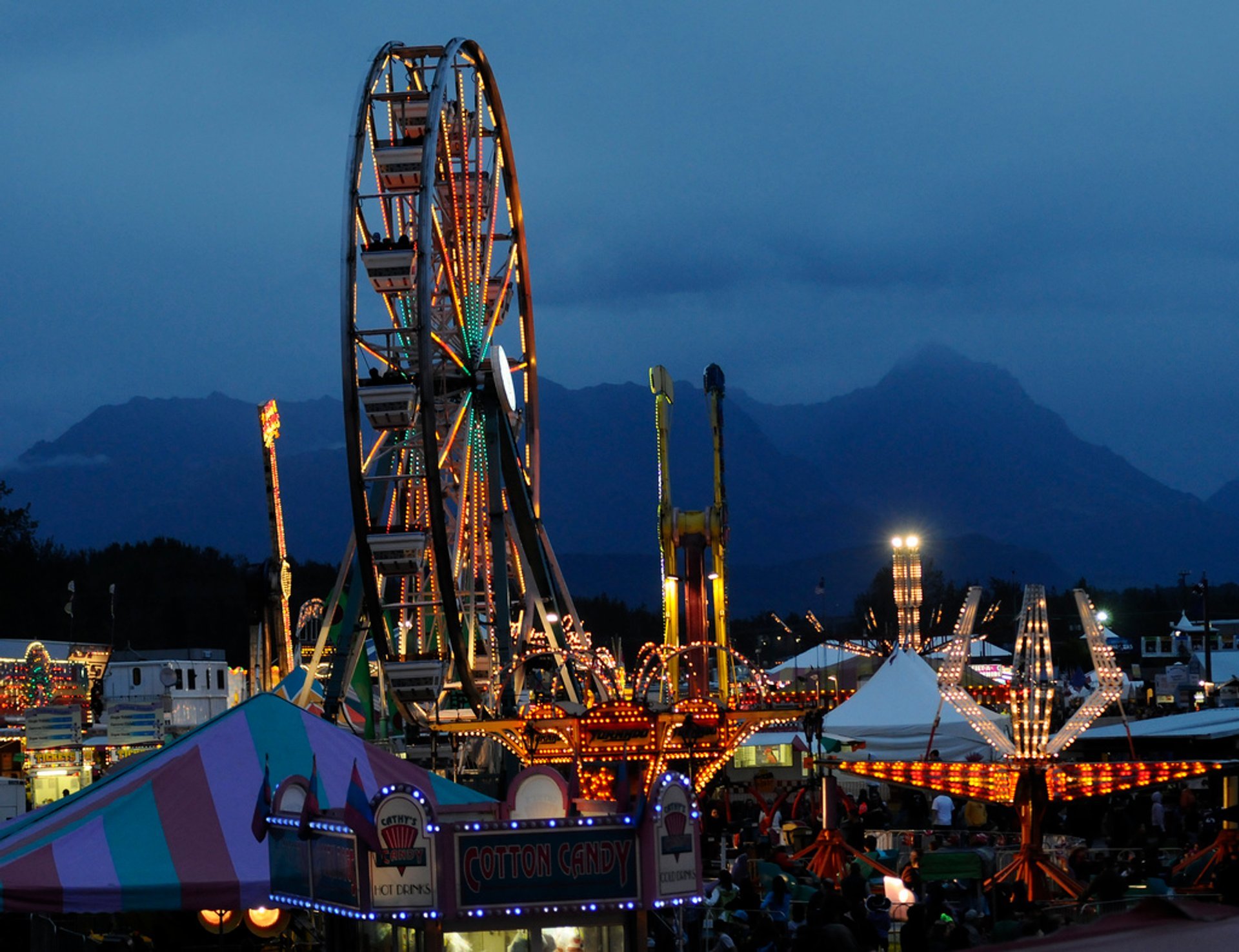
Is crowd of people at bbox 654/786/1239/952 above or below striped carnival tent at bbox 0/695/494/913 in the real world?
below

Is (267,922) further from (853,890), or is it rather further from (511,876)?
(853,890)

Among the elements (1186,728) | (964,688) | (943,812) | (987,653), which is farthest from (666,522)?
(987,653)

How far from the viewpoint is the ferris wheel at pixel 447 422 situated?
24781mm

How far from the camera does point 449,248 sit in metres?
27.6

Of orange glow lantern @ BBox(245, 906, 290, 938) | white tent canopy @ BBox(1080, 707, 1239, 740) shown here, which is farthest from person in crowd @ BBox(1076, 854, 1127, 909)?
white tent canopy @ BBox(1080, 707, 1239, 740)

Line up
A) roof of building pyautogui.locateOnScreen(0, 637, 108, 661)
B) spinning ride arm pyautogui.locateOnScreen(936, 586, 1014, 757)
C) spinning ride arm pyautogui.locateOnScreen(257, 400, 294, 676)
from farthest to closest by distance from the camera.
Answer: roof of building pyautogui.locateOnScreen(0, 637, 108, 661), spinning ride arm pyautogui.locateOnScreen(257, 400, 294, 676), spinning ride arm pyautogui.locateOnScreen(936, 586, 1014, 757)

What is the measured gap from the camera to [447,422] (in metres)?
27.9

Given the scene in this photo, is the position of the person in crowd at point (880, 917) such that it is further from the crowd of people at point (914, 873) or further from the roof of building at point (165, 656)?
the roof of building at point (165, 656)

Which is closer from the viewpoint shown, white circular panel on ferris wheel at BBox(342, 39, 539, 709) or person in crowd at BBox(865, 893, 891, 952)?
person in crowd at BBox(865, 893, 891, 952)

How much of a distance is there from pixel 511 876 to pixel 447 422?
17211 mm

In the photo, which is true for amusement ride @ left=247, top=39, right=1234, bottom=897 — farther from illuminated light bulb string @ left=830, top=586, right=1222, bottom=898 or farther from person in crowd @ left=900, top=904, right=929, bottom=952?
person in crowd @ left=900, top=904, right=929, bottom=952

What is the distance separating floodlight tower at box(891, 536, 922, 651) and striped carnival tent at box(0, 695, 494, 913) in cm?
2336

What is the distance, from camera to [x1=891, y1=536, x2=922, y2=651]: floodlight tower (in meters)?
38.1

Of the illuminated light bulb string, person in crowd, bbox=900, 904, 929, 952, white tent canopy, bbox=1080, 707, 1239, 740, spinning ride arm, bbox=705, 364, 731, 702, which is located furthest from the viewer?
spinning ride arm, bbox=705, 364, 731, 702
